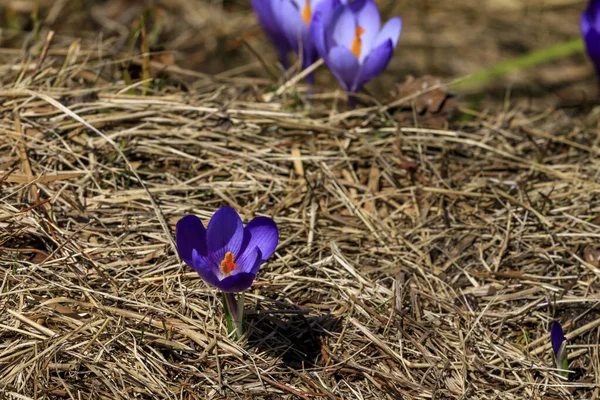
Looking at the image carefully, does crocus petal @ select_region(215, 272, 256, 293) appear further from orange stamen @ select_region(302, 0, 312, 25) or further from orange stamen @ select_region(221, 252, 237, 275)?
orange stamen @ select_region(302, 0, 312, 25)

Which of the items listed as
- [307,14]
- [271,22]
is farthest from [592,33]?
[271,22]

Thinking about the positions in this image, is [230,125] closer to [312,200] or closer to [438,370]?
[312,200]

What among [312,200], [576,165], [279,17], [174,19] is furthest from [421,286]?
[174,19]

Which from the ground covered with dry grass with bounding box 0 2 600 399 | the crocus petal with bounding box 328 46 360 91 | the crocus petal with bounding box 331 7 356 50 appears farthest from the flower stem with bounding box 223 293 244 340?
the crocus petal with bounding box 331 7 356 50

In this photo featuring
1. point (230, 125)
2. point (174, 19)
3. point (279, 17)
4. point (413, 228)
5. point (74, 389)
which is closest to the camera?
point (74, 389)

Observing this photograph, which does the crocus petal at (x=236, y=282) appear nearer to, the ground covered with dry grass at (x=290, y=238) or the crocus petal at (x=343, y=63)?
the ground covered with dry grass at (x=290, y=238)
